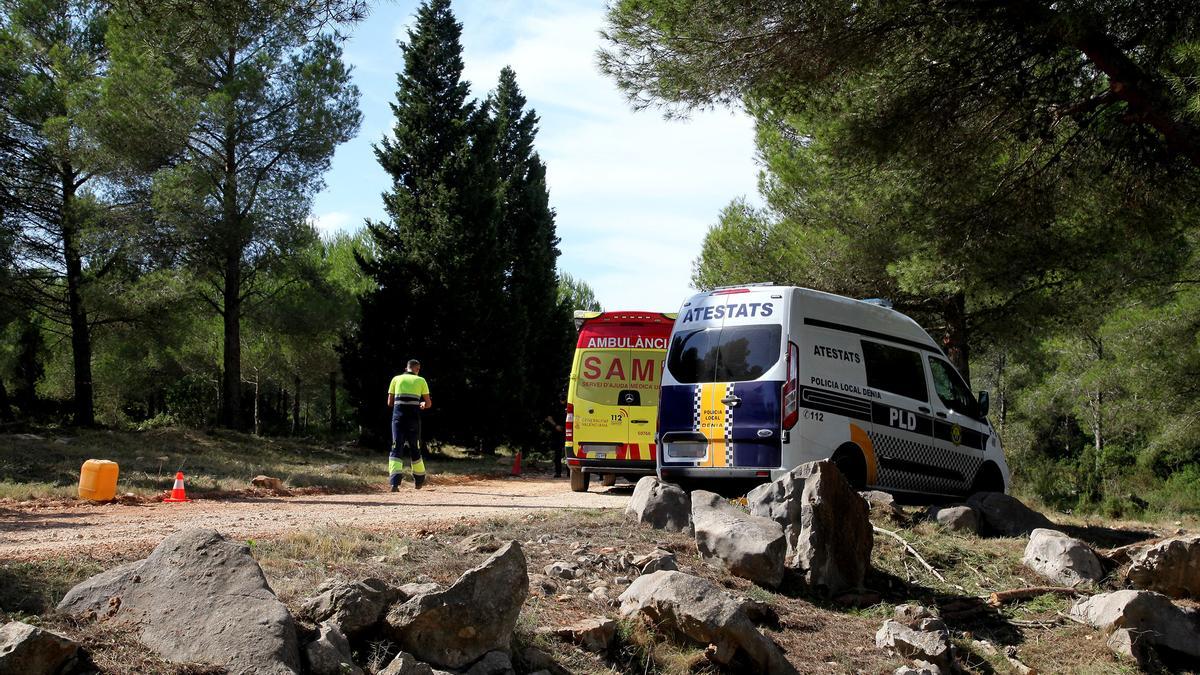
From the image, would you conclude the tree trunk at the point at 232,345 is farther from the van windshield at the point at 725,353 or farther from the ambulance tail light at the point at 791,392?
the ambulance tail light at the point at 791,392

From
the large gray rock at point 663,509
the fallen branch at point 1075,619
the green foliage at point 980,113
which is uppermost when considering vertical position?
the green foliage at point 980,113

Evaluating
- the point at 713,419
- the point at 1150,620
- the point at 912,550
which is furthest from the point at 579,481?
the point at 1150,620

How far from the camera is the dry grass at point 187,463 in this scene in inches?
518

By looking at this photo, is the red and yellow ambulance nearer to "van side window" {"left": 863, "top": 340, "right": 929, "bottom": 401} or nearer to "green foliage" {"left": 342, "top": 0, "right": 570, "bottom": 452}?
"van side window" {"left": 863, "top": 340, "right": 929, "bottom": 401}

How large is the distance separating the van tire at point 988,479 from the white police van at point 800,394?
69 cm

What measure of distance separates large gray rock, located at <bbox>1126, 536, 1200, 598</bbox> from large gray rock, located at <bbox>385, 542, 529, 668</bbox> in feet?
19.7

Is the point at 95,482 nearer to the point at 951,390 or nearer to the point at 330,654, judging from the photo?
the point at 330,654

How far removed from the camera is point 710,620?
6238 mm

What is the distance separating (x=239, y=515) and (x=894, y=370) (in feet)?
24.9

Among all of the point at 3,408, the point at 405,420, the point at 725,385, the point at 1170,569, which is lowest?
the point at 1170,569

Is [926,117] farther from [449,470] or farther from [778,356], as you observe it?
[449,470]

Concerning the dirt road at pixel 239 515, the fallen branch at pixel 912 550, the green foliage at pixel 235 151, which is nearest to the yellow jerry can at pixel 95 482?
the dirt road at pixel 239 515

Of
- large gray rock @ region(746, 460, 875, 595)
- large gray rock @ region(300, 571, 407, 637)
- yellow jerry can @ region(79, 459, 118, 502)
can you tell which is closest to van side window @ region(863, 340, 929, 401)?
large gray rock @ region(746, 460, 875, 595)

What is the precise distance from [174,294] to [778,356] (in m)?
17.9
